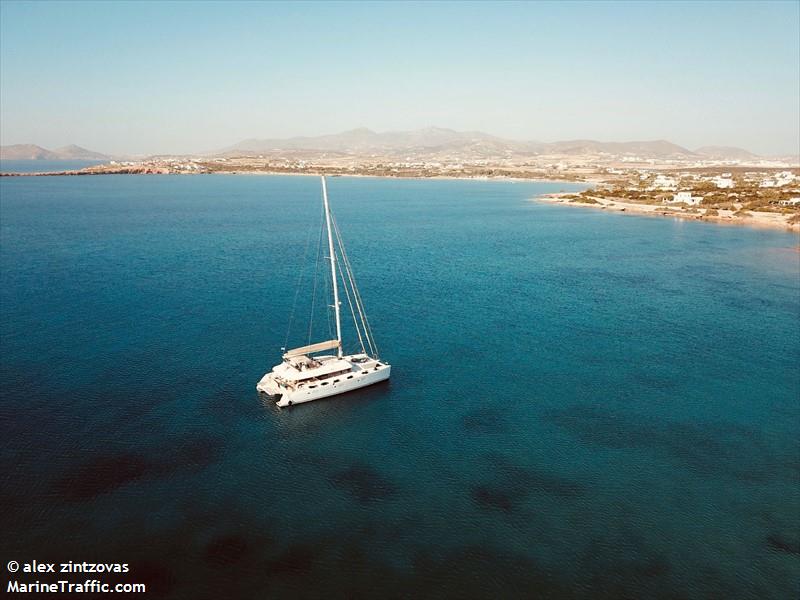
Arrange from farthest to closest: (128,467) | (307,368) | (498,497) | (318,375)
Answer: (307,368) < (318,375) < (128,467) < (498,497)

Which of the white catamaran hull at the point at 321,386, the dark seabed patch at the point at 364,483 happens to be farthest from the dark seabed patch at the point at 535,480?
the white catamaran hull at the point at 321,386

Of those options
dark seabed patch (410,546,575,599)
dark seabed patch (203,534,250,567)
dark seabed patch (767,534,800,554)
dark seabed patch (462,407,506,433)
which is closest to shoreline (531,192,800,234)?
dark seabed patch (462,407,506,433)

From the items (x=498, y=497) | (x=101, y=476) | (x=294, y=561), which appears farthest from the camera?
(x=101, y=476)

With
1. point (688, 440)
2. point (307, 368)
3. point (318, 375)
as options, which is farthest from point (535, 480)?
point (307, 368)

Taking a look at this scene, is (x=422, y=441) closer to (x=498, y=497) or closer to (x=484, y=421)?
Answer: (x=484, y=421)

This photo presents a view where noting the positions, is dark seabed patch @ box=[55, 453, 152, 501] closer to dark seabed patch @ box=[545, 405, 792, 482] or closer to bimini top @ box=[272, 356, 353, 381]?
bimini top @ box=[272, 356, 353, 381]

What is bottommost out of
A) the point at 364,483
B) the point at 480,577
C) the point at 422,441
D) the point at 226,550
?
the point at 480,577

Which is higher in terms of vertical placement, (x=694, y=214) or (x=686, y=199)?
(x=686, y=199)
